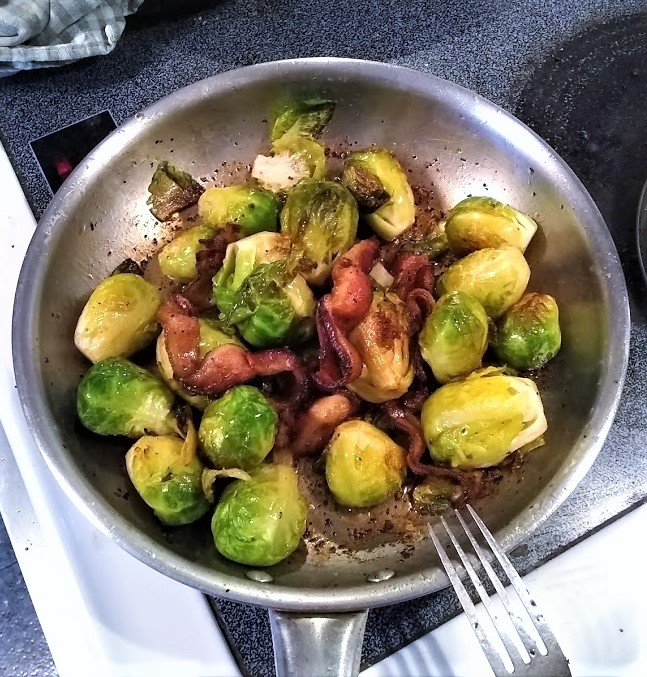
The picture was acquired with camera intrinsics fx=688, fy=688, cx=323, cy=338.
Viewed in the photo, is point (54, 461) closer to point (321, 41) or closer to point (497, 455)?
point (497, 455)

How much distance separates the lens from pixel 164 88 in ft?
6.23

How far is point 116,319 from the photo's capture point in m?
1.35

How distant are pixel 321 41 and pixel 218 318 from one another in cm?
101

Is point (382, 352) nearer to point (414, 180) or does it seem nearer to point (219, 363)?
point (219, 363)

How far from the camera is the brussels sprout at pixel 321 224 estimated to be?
1.40 m

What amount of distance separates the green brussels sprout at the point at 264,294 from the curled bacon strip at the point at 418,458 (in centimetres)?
24

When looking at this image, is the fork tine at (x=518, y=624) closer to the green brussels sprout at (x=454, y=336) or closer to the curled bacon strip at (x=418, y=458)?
the curled bacon strip at (x=418, y=458)

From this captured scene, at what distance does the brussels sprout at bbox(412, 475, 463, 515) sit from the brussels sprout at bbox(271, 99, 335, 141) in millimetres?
852

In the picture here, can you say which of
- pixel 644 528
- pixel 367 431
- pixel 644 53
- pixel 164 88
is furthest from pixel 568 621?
pixel 164 88

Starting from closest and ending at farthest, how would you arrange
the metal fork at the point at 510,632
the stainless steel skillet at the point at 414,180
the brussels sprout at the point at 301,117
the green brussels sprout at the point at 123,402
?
the metal fork at the point at 510,632
the stainless steel skillet at the point at 414,180
the green brussels sprout at the point at 123,402
the brussels sprout at the point at 301,117

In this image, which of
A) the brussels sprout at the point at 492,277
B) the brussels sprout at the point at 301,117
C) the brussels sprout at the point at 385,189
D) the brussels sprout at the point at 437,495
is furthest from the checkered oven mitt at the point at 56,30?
the brussels sprout at the point at 437,495

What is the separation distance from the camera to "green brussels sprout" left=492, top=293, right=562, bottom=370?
133cm

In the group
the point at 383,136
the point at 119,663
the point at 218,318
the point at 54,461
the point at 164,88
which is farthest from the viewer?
the point at 164,88

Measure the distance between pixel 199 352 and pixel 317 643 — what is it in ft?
1.86
